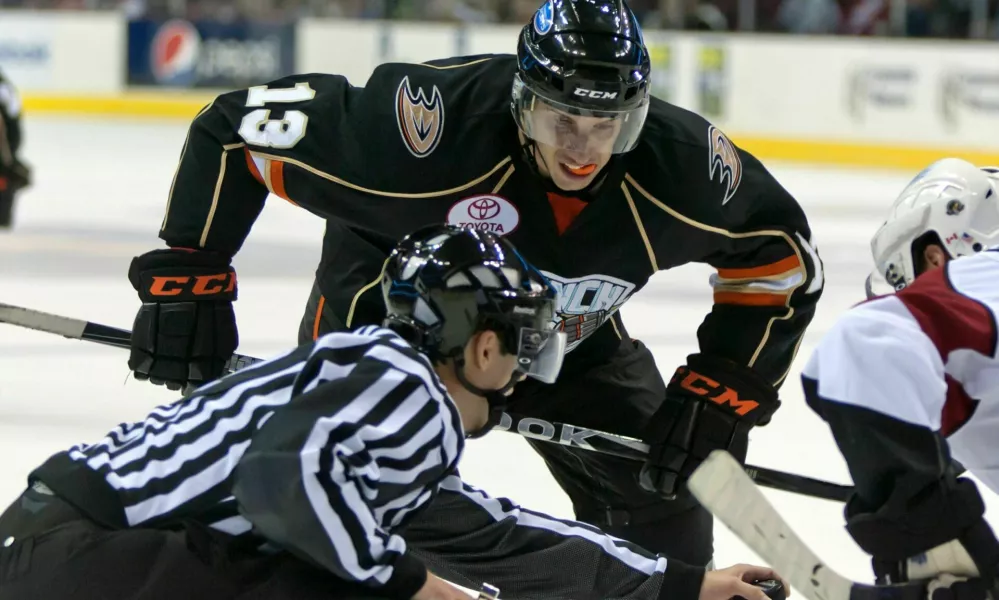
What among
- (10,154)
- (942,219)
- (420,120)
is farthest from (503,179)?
(10,154)

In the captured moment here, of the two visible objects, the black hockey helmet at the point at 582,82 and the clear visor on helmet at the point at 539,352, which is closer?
the clear visor on helmet at the point at 539,352

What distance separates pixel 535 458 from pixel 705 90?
6381mm

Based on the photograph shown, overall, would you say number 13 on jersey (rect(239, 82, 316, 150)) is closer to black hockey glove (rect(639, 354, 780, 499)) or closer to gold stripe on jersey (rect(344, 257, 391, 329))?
gold stripe on jersey (rect(344, 257, 391, 329))

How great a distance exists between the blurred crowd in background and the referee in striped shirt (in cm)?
775

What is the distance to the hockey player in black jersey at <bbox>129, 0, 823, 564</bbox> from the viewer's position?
8.02ft

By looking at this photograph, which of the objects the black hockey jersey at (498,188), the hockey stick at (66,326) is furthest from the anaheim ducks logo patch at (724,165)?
the hockey stick at (66,326)

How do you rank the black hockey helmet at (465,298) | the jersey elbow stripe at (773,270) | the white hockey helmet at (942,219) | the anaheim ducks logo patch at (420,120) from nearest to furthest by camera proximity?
the black hockey helmet at (465,298), the white hockey helmet at (942,219), the anaheim ducks logo patch at (420,120), the jersey elbow stripe at (773,270)

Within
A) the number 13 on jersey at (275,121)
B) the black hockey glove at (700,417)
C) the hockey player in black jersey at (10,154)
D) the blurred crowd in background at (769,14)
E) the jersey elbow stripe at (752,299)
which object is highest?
the number 13 on jersey at (275,121)

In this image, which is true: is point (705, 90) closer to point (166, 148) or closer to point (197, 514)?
point (166, 148)

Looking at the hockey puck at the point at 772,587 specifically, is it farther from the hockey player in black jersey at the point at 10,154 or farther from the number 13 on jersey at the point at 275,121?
the hockey player in black jersey at the point at 10,154

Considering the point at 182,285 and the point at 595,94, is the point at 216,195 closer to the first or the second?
the point at 182,285

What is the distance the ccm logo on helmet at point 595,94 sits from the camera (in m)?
2.36

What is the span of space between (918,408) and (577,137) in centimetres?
94

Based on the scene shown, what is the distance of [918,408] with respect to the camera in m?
1.59
